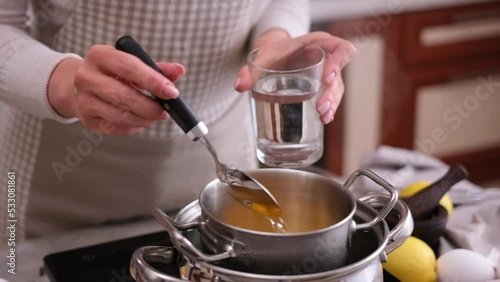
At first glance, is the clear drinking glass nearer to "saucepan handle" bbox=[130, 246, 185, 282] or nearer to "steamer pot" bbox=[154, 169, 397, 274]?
"steamer pot" bbox=[154, 169, 397, 274]

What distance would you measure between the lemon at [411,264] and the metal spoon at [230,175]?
14cm


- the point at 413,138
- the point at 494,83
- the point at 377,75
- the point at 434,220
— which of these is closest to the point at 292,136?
the point at 434,220

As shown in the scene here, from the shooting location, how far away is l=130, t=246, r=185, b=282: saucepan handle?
54 cm

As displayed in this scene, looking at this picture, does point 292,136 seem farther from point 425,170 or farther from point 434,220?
point 425,170

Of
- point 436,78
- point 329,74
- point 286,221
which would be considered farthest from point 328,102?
point 436,78

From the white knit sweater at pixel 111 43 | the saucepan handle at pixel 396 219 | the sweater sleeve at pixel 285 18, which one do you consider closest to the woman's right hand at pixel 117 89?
the white knit sweater at pixel 111 43

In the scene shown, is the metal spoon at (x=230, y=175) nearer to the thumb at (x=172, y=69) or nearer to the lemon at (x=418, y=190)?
the thumb at (x=172, y=69)

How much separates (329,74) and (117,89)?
236mm

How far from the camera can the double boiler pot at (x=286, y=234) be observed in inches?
21.3

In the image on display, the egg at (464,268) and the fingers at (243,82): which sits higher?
the fingers at (243,82)

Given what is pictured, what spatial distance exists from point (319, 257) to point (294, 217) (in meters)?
0.13

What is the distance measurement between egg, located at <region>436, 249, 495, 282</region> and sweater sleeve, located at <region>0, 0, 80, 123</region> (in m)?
0.44

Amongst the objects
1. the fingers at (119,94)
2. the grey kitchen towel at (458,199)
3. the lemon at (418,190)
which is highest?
the fingers at (119,94)

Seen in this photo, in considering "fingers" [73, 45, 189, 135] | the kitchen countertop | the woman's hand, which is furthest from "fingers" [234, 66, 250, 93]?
the kitchen countertop
